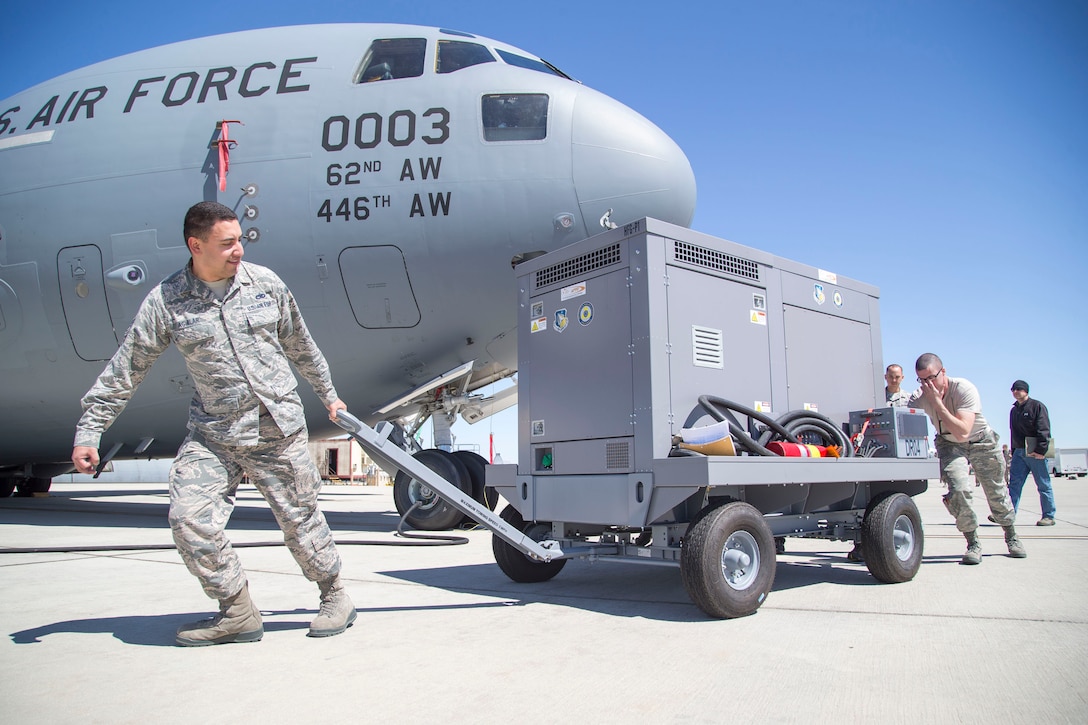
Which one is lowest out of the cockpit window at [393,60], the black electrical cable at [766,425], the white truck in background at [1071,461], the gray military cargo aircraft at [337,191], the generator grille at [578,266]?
the white truck in background at [1071,461]

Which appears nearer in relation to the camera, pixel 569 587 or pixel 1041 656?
pixel 1041 656

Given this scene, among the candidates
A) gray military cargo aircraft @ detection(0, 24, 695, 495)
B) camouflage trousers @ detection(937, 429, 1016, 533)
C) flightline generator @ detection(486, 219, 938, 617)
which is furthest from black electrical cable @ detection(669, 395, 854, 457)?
gray military cargo aircraft @ detection(0, 24, 695, 495)

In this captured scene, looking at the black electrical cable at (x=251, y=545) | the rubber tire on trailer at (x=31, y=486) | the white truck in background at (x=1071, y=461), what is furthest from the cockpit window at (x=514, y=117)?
the white truck in background at (x=1071, y=461)

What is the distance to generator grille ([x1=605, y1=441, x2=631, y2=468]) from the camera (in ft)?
13.3

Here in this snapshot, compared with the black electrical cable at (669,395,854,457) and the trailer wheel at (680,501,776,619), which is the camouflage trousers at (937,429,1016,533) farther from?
the trailer wheel at (680,501,776,619)

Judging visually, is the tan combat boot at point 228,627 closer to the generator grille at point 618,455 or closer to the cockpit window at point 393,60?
the generator grille at point 618,455

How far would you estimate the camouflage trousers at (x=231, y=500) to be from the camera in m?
3.20

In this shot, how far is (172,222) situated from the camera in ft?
25.5

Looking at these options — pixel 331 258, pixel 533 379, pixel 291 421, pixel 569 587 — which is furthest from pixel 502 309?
pixel 291 421

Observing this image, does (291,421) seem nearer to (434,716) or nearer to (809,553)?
(434,716)

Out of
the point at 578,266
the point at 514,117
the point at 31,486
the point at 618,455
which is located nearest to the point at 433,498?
the point at 514,117

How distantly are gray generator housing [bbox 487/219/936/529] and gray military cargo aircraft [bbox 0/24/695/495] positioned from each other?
2605mm

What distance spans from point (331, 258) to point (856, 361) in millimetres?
4885

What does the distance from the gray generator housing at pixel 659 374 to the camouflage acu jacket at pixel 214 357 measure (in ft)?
5.19
